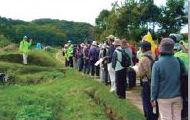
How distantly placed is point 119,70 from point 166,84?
19.4ft

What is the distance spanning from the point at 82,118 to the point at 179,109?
3367 millimetres

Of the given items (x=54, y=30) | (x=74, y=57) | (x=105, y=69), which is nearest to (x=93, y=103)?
(x=105, y=69)

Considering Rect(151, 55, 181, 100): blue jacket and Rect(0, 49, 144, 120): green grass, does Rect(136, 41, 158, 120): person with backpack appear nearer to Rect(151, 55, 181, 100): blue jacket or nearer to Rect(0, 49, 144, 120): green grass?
Rect(0, 49, 144, 120): green grass

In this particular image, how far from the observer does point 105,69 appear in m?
19.4

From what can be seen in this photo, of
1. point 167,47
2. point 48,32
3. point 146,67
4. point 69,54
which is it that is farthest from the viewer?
point 48,32

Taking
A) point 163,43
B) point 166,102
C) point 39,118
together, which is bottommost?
point 39,118

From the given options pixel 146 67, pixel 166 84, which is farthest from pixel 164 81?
pixel 146 67

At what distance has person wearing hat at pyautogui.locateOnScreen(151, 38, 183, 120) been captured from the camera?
9.16 meters

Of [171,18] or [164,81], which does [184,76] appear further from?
[171,18]

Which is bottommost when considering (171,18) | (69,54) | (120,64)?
(69,54)

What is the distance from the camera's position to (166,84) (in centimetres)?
920

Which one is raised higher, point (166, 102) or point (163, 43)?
point (163, 43)

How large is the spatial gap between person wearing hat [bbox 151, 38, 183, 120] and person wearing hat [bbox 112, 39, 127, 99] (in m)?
5.57

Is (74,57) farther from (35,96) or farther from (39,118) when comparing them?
(39,118)
